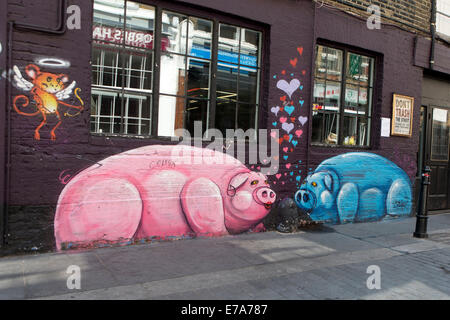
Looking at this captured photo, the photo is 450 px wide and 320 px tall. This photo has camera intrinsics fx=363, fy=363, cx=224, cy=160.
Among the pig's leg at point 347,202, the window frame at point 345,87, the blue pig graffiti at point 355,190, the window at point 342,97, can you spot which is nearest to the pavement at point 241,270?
the blue pig graffiti at point 355,190

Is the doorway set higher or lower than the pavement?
higher

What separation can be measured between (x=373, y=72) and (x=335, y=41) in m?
1.45

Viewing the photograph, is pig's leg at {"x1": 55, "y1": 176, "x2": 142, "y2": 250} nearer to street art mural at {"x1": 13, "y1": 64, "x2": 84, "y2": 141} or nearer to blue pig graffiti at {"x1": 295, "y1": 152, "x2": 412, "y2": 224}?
street art mural at {"x1": 13, "y1": 64, "x2": 84, "y2": 141}

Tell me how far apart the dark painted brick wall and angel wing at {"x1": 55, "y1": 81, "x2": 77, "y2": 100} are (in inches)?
4.2

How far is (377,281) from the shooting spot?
4.32 m

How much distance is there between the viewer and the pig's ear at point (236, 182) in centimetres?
611

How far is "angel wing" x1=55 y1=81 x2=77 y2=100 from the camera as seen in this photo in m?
4.77

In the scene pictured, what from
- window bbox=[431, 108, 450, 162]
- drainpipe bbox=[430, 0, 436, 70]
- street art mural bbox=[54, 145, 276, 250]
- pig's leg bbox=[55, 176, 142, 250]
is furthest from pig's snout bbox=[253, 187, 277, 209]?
drainpipe bbox=[430, 0, 436, 70]

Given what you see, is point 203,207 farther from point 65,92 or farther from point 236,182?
point 65,92

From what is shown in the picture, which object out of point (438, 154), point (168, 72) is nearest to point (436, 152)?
point (438, 154)

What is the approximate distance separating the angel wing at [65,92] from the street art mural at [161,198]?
3.25ft

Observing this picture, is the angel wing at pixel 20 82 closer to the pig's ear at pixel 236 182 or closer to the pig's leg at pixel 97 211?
the pig's leg at pixel 97 211
